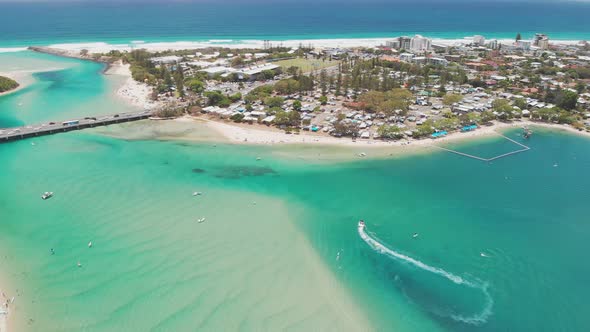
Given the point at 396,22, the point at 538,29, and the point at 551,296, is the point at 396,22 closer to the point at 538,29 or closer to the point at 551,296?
the point at 538,29

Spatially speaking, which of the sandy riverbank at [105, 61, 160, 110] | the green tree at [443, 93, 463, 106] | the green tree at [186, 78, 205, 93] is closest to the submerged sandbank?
the green tree at [443, 93, 463, 106]

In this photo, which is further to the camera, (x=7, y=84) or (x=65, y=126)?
(x=7, y=84)

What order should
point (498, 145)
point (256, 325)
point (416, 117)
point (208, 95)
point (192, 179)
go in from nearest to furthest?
point (256, 325)
point (192, 179)
point (498, 145)
point (416, 117)
point (208, 95)

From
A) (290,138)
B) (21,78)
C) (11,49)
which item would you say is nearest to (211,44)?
(21,78)

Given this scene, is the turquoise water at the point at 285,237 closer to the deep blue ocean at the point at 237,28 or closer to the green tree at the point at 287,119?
the green tree at the point at 287,119

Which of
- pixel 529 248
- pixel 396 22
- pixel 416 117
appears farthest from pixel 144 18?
pixel 529 248

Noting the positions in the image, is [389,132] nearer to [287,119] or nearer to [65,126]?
[287,119]
